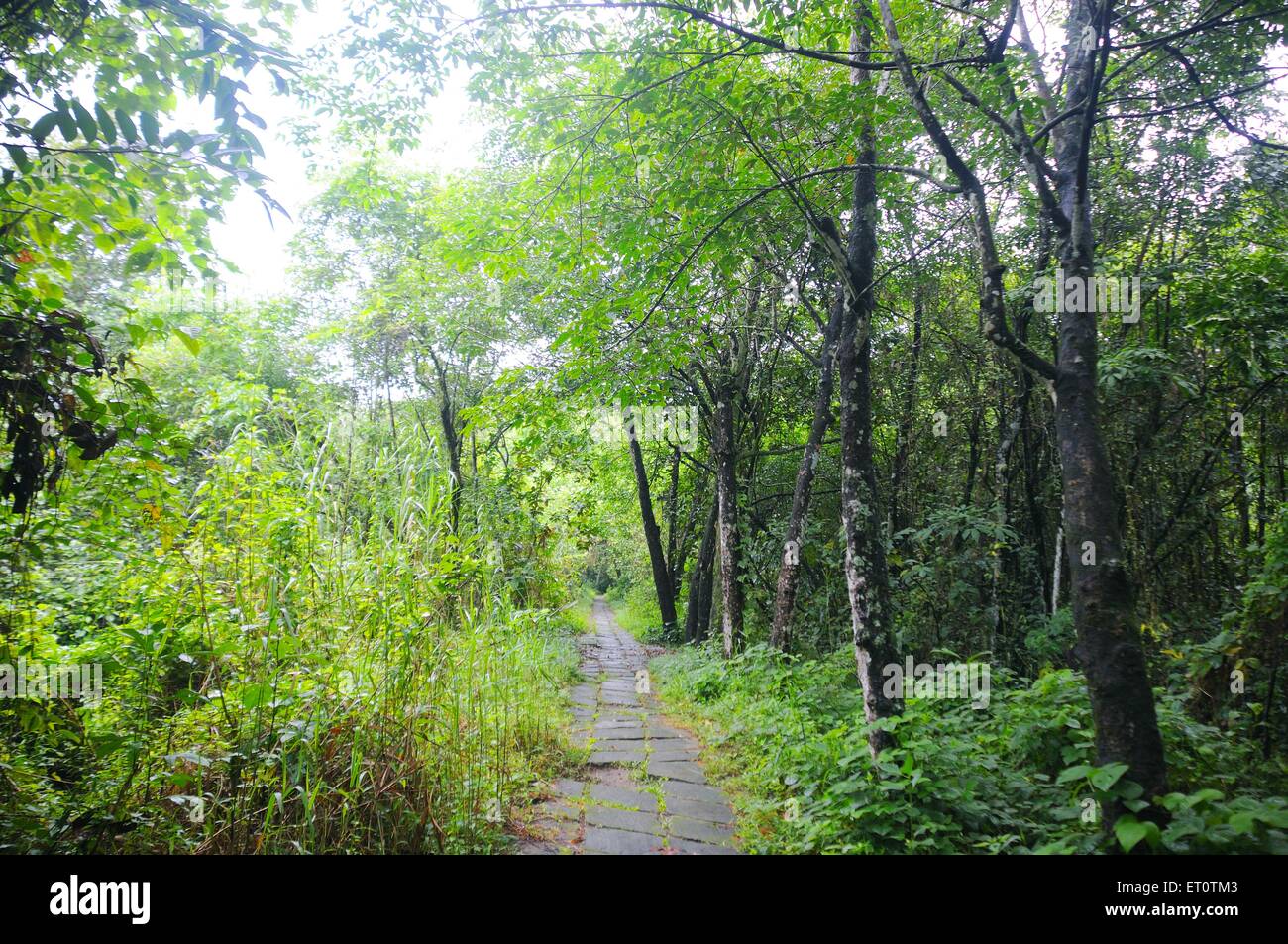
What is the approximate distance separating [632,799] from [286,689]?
229 centimetres

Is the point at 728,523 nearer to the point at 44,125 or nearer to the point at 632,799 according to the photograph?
the point at 632,799

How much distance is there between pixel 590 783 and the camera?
13.3 feet

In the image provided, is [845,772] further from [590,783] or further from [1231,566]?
[1231,566]

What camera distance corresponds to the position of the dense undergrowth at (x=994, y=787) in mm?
2141

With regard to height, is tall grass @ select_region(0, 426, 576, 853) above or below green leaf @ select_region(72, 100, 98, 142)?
below

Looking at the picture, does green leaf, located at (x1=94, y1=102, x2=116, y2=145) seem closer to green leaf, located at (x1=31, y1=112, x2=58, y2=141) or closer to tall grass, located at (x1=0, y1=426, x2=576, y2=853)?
green leaf, located at (x1=31, y1=112, x2=58, y2=141)

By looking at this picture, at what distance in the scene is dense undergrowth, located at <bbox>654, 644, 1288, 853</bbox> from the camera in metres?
2.14

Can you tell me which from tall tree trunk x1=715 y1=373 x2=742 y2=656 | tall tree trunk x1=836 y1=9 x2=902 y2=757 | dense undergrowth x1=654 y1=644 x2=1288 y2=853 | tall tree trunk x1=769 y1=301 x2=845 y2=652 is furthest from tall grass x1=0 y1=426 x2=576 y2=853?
tall tree trunk x1=715 y1=373 x2=742 y2=656

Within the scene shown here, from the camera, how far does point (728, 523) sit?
7.94 metres

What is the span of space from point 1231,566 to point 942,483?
2.93m

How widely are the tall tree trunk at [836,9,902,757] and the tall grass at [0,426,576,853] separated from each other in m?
2.17

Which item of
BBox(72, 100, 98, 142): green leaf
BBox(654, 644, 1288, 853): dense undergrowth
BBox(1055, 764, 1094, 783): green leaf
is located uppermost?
BBox(72, 100, 98, 142): green leaf

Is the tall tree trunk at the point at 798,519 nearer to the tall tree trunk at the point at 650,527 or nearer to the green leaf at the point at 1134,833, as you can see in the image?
the green leaf at the point at 1134,833
